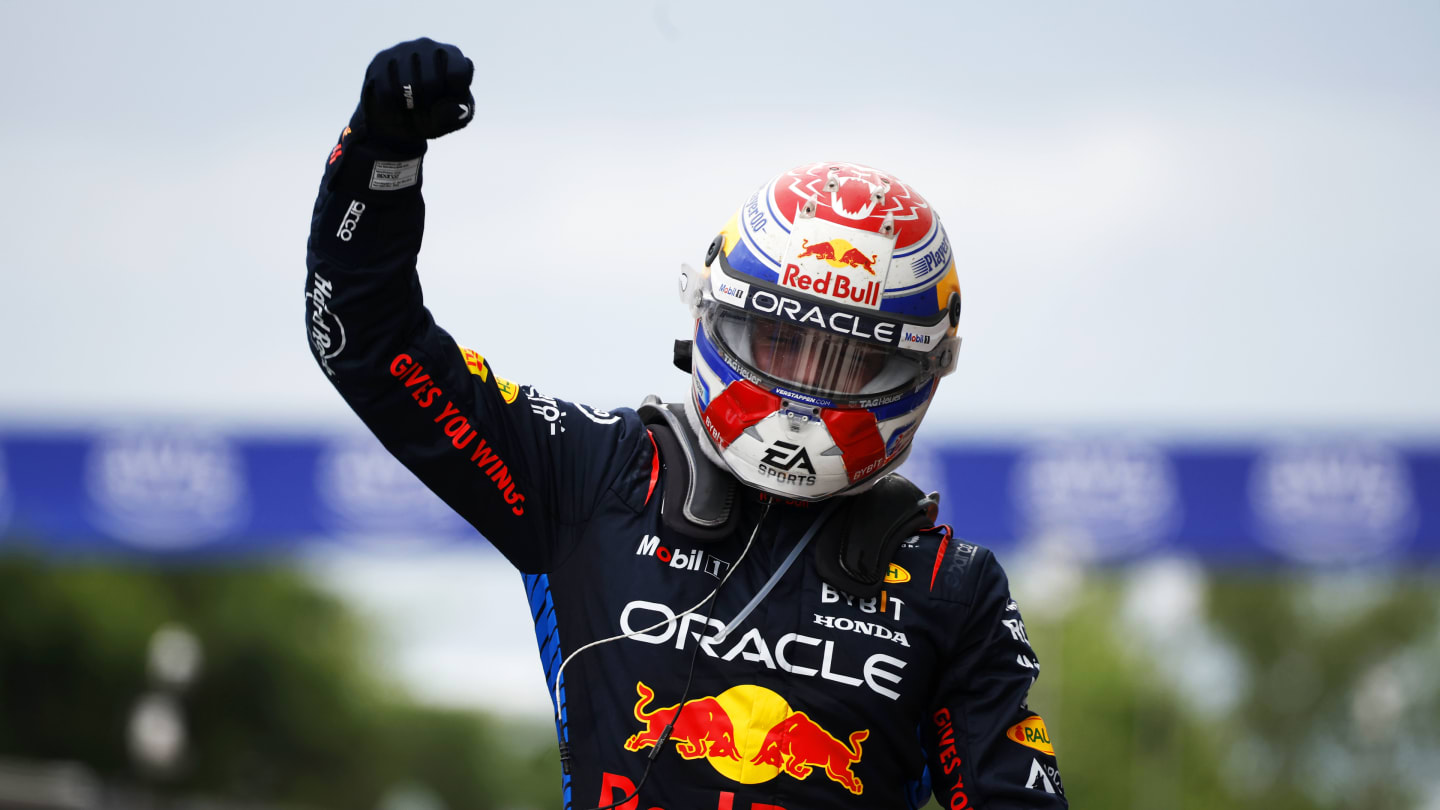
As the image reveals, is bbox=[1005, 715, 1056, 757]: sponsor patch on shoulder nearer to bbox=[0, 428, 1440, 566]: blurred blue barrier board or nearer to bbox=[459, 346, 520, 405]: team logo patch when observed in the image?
bbox=[459, 346, 520, 405]: team logo patch

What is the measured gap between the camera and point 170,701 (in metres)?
34.1

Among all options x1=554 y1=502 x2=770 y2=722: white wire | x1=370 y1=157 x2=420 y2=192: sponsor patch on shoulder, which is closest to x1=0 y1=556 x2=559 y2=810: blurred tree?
x1=554 y1=502 x2=770 y2=722: white wire

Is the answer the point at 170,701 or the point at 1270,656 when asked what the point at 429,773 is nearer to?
the point at 170,701

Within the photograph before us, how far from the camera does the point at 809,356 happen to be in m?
3.45

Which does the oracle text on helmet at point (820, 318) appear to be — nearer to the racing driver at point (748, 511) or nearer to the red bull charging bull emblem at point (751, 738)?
the racing driver at point (748, 511)

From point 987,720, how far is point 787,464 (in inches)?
26.7

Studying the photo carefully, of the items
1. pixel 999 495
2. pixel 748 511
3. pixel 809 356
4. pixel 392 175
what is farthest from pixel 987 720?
pixel 999 495

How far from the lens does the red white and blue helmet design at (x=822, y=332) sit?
11.1 ft

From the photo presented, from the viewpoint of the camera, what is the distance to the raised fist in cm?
286

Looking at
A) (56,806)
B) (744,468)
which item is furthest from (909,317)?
(56,806)

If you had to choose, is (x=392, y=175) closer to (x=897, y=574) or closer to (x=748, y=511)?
(x=748, y=511)

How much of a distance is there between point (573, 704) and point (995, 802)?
0.90 m

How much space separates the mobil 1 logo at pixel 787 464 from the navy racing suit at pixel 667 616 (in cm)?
11

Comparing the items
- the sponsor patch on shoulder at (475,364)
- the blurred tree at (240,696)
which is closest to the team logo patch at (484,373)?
the sponsor patch on shoulder at (475,364)
